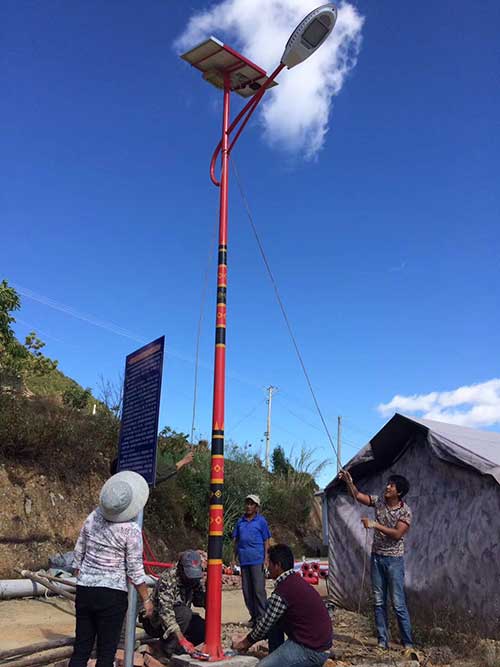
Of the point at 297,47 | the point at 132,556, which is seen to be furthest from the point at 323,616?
the point at 297,47

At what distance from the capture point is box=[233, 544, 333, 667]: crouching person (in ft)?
14.4

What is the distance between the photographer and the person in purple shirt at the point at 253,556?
7.77 meters

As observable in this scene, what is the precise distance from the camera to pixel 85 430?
49.7ft

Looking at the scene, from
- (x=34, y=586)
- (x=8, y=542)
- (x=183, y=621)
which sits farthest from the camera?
(x=8, y=542)

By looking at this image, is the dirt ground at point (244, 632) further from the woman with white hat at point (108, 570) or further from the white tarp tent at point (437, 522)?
the woman with white hat at point (108, 570)

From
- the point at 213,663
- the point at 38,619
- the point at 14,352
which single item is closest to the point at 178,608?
the point at 213,663

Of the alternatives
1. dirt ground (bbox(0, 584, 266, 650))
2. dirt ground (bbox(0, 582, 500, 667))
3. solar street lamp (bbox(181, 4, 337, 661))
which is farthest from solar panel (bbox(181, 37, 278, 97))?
dirt ground (bbox(0, 584, 266, 650))

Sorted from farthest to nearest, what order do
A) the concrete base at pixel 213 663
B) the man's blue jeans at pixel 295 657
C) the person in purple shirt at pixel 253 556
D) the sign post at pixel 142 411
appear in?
1. the person in purple shirt at pixel 253 556
2. the sign post at pixel 142 411
3. the concrete base at pixel 213 663
4. the man's blue jeans at pixel 295 657

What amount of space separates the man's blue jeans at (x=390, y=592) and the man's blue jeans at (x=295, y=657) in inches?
97.3

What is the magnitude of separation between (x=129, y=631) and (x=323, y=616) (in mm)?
1490

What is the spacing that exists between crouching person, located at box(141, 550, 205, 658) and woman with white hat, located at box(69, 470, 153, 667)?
4.22 ft

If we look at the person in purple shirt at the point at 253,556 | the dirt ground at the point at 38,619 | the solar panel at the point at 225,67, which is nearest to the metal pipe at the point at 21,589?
the dirt ground at the point at 38,619

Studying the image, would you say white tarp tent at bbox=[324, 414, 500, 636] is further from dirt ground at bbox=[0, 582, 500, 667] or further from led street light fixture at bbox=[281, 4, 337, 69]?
led street light fixture at bbox=[281, 4, 337, 69]

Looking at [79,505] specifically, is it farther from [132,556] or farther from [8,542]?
[132,556]
